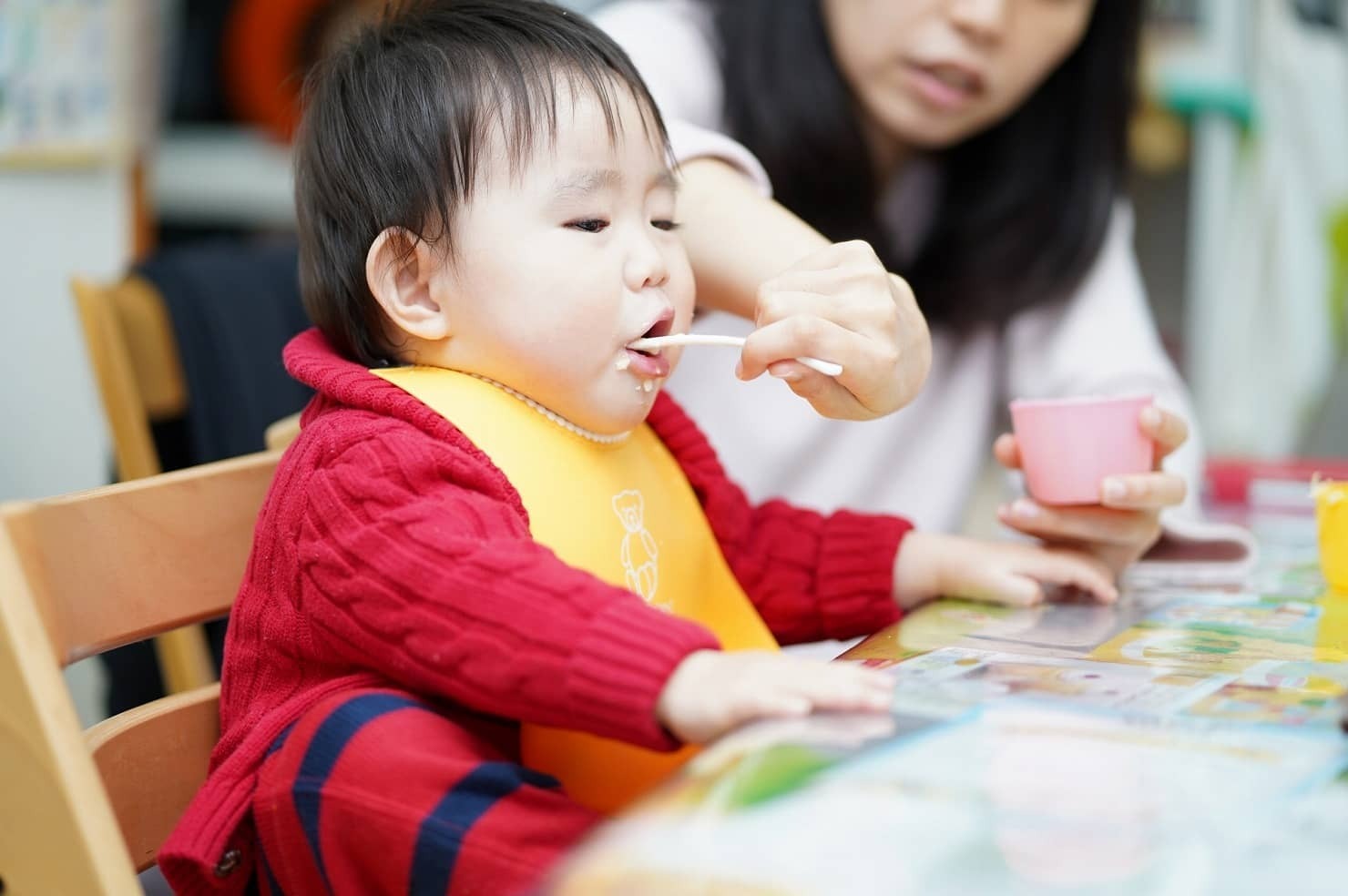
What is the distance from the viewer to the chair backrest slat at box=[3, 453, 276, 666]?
31.3 inches

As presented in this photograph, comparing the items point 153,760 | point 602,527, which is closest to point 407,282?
point 602,527

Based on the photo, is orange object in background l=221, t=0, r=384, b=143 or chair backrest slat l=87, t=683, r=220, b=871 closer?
chair backrest slat l=87, t=683, r=220, b=871

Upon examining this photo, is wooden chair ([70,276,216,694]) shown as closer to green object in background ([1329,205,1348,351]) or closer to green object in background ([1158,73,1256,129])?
green object in background ([1158,73,1256,129])

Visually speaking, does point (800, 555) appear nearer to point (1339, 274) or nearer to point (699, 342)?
point (699, 342)

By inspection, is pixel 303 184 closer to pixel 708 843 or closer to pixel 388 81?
pixel 388 81

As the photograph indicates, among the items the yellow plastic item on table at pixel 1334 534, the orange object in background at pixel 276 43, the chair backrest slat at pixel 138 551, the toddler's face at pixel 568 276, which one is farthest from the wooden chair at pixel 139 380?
the orange object in background at pixel 276 43

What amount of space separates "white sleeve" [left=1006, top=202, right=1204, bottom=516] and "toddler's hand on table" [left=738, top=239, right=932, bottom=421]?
1.66 ft

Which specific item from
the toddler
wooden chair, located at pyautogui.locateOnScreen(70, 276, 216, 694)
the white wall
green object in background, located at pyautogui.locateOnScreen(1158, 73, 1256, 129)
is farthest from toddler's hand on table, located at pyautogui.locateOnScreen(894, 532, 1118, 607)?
the white wall

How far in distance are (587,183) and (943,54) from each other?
0.53 m

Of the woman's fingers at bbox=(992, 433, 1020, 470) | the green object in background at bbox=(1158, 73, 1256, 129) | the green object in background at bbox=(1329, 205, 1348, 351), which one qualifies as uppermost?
the green object in background at bbox=(1158, 73, 1256, 129)

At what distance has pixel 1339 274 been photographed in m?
2.61

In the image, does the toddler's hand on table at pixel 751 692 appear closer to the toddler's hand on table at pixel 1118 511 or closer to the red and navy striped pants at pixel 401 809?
the red and navy striped pants at pixel 401 809

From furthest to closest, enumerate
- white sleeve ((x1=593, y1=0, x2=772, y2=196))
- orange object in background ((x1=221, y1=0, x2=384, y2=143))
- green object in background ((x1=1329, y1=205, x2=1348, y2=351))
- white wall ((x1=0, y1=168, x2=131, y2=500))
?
orange object in background ((x1=221, y1=0, x2=384, y2=143)), green object in background ((x1=1329, y1=205, x2=1348, y2=351)), white wall ((x1=0, y1=168, x2=131, y2=500)), white sleeve ((x1=593, y1=0, x2=772, y2=196))

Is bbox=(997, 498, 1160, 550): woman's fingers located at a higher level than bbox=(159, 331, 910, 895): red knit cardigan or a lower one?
lower
